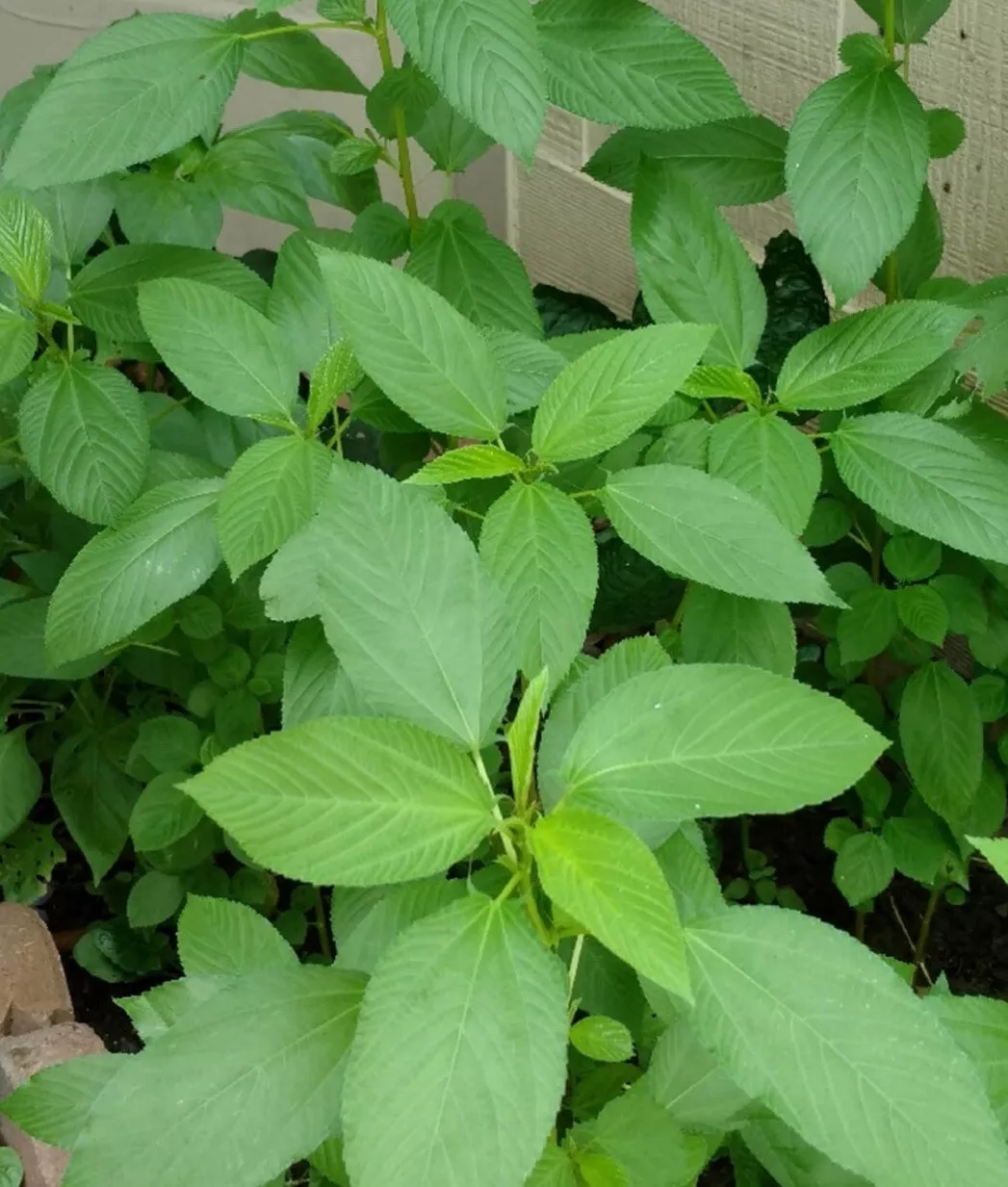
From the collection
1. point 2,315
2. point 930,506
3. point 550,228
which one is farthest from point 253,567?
point 550,228

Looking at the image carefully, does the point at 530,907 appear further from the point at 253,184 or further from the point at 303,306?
the point at 253,184

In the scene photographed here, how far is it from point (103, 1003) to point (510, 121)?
40.5 inches

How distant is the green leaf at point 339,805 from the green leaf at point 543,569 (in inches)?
5.7

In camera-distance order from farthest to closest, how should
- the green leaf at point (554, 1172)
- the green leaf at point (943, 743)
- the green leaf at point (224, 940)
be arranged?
the green leaf at point (943, 743), the green leaf at point (224, 940), the green leaf at point (554, 1172)

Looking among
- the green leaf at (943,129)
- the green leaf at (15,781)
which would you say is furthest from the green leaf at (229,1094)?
the green leaf at (943,129)

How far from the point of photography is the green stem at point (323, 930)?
128cm

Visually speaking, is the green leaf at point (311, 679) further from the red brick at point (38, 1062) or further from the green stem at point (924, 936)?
the green stem at point (924, 936)

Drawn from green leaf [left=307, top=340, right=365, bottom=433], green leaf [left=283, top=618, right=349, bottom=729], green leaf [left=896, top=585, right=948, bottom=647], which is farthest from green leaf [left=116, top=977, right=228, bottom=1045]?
green leaf [left=896, top=585, right=948, bottom=647]

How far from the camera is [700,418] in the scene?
0.90m

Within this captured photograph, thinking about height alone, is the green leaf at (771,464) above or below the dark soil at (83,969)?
above

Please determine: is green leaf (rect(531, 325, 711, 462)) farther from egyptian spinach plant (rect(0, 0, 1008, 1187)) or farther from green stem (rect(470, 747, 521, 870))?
green stem (rect(470, 747, 521, 870))

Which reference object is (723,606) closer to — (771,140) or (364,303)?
(364,303)

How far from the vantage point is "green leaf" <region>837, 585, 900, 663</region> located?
3.59 feet

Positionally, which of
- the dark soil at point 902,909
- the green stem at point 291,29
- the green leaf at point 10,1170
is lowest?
the dark soil at point 902,909
